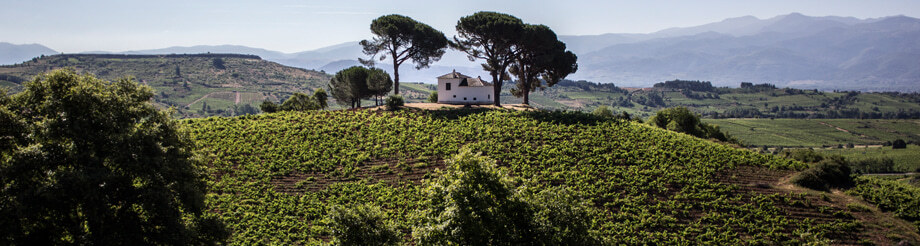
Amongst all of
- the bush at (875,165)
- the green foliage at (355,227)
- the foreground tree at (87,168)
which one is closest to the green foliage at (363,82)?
the foreground tree at (87,168)

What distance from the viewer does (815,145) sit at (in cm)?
12569

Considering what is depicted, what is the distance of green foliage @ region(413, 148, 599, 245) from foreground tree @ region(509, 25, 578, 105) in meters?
36.7

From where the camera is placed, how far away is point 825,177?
89.4 feet

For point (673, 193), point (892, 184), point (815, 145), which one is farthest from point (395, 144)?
point (815, 145)

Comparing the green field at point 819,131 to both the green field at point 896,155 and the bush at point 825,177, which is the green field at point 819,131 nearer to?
the green field at point 896,155

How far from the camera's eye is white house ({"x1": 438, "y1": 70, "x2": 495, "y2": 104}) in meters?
53.9

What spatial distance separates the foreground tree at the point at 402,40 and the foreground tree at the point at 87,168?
129 ft

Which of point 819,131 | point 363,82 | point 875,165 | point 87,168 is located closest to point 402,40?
point 363,82

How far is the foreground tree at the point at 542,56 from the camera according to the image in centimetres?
4934

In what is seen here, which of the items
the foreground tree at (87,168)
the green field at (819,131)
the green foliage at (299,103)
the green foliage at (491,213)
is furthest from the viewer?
the green field at (819,131)

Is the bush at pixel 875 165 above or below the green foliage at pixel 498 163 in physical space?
below

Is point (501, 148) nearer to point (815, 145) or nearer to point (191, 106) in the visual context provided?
point (815, 145)

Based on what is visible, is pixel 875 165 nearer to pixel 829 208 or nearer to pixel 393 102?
pixel 829 208

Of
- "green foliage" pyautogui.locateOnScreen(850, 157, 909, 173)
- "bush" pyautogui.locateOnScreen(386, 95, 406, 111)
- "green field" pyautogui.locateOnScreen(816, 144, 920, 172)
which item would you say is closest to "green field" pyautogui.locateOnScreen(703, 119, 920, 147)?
"green field" pyautogui.locateOnScreen(816, 144, 920, 172)
